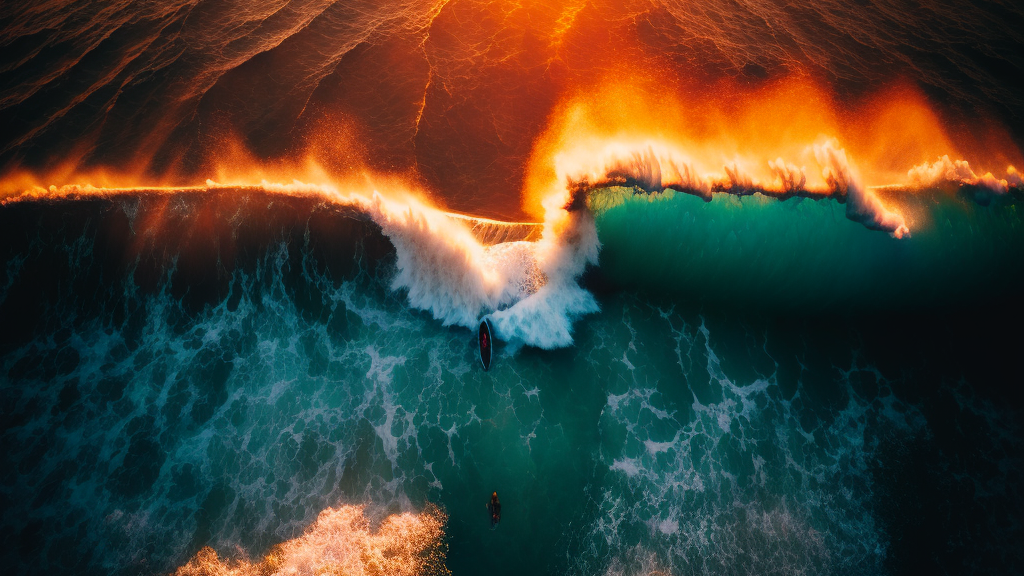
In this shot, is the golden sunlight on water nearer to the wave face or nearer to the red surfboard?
the red surfboard

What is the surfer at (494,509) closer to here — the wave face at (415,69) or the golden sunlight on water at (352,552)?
the golden sunlight on water at (352,552)

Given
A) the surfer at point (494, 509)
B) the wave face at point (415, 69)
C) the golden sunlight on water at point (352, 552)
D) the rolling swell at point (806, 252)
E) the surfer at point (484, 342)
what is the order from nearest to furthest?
the golden sunlight on water at point (352, 552) → the surfer at point (494, 509) → the surfer at point (484, 342) → the rolling swell at point (806, 252) → the wave face at point (415, 69)

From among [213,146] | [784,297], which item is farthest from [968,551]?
[213,146]

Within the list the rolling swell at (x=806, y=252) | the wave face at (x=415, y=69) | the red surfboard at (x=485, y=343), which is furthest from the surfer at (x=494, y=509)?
the wave face at (x=415, y=69)

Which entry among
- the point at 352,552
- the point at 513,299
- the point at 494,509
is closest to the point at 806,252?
the point at 513,299

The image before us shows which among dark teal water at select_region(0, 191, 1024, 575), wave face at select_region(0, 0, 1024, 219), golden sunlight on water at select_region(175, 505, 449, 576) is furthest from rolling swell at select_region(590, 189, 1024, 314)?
golden sunlight on water at select_region(175, 505, 449, 576)

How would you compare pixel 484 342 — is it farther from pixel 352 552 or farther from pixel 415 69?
pixel 415 69

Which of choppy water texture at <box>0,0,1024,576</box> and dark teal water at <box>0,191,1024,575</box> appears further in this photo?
choppy water texture at <box>0,0,1024,576</box>
